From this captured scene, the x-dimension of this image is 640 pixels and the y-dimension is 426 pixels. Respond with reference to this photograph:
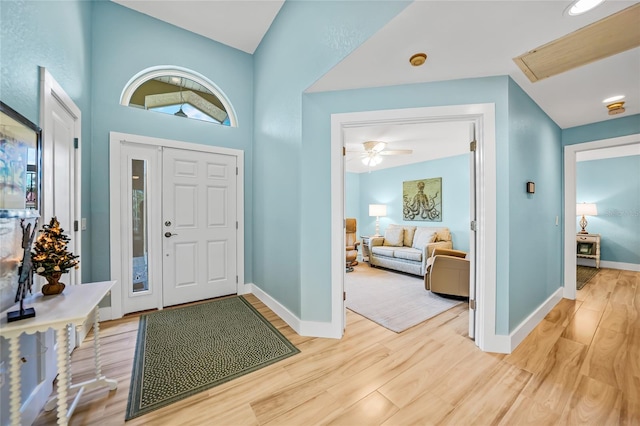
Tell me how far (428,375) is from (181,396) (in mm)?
1735

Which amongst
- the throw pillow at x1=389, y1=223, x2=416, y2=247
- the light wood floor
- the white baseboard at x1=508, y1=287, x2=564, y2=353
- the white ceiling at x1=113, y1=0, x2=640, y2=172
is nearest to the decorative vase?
the light wood floor

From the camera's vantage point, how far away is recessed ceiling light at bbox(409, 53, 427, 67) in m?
1.75

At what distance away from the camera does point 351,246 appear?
5.46 m

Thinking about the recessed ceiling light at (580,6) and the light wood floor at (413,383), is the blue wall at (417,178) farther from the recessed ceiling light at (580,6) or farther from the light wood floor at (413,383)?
the recessed ceiling light at (580,6)

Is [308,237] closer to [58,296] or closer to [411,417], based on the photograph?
[411,417]

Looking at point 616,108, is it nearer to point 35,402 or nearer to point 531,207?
point 531,207

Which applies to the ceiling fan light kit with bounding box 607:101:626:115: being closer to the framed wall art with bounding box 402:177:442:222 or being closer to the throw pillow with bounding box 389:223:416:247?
the framed wall art with bounding box 402:177:442:222

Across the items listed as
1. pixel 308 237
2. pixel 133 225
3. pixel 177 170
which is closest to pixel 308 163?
pixel 308 237

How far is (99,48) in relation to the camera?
2.61 m

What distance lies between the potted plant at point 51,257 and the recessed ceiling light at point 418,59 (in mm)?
2577

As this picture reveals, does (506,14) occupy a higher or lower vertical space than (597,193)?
higher

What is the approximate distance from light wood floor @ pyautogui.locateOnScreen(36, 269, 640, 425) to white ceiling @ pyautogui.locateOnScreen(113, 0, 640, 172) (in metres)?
2.36

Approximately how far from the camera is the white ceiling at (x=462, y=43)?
4.54ft

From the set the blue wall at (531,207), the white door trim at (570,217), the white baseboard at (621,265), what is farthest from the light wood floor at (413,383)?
the white baseboard at (621,265)
